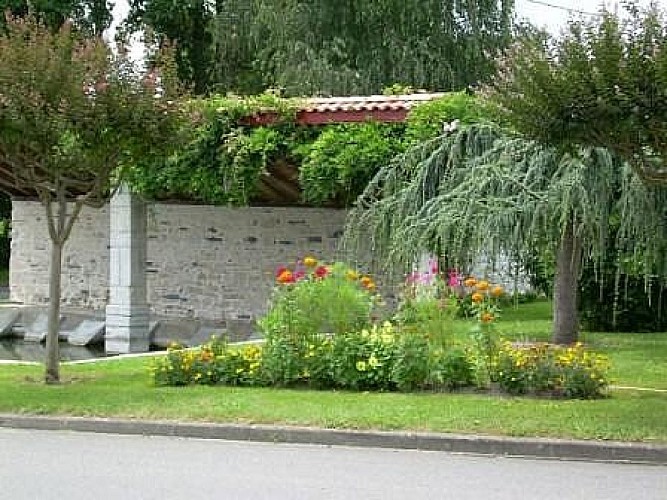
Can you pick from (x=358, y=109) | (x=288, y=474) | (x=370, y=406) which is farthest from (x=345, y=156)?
(x=288, y=474)

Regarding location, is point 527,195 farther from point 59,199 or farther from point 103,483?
point 103,483

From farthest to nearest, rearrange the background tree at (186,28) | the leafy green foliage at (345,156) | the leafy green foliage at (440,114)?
the background tree at (186,28), the leafy green foliage at (345,156), the leafy green foliage at (440,114)

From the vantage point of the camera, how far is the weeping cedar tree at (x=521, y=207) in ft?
45.3

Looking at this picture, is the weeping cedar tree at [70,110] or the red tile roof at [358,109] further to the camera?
the red tile roof at [358,109]

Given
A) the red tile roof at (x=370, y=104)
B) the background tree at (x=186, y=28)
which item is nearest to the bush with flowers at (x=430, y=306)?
the red tile roof at (x=370, y=104)

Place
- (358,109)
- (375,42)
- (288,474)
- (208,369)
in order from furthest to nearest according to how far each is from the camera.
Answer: (375,42) → (358,109) → (208,369) → (288,474)

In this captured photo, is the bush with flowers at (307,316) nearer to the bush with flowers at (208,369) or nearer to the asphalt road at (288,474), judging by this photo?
the bush with flowers at (208,369)

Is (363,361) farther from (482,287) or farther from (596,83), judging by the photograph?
(596,83)

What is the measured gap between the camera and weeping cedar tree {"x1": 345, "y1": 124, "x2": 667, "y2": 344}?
1380 centimetres

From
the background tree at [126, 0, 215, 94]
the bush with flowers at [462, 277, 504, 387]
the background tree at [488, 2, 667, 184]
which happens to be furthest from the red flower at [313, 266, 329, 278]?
the background tree at [126, 0, 215, 94]

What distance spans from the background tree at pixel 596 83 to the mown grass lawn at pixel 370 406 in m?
2.45

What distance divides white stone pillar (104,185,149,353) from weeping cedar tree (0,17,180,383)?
737 cm

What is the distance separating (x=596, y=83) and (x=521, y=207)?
16.2 feet

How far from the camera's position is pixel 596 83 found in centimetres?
904
